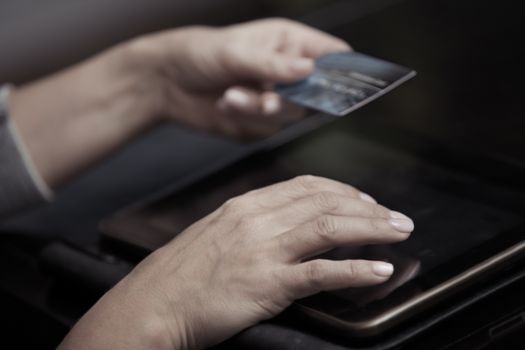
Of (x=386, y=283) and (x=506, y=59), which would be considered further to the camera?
(x=506, y=59)

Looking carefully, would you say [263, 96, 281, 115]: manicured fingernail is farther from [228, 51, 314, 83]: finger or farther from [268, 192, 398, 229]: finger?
[268, 192, 398, 229]: finger

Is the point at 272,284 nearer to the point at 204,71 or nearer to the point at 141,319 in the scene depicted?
the point at 141,319

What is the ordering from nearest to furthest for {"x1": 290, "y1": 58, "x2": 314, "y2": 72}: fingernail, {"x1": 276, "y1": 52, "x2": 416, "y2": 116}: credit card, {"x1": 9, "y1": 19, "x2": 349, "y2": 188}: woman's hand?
1. {"x1": 276, "y1": 52, "x2": 416, "y2": 116}: credit card
2. {"x1": 290, "y1": 58, "x2": 314, "y2": 72}: fingernail
3. {"x1": 9, "y1": 19, "x2": 349, "y2": 188}: woman's hand

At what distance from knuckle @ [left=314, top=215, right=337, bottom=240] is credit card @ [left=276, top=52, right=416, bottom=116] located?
177mm

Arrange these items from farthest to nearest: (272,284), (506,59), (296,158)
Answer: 1. (506,59)
2. (296,158)
3. (272,284)

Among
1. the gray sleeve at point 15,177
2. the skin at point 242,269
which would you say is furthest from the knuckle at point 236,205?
the gray sleeve at point 15,177

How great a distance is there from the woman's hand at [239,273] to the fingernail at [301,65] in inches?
11.3

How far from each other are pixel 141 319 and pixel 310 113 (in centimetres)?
49

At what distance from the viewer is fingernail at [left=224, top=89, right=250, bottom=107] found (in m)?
1.08

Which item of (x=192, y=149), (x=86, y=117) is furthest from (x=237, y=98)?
(x=86, y=117)

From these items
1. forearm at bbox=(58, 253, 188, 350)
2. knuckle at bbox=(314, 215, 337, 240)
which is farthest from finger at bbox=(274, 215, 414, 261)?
forearm at bbox=(58, 253, 188, 350)

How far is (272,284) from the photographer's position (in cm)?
65

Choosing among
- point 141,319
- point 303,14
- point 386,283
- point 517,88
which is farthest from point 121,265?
point 303,14

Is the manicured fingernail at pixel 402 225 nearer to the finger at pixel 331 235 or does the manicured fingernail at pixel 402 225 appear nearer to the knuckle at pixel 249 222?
the finger at pixel 331 235
